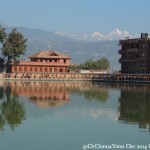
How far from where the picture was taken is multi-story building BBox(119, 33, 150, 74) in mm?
126750

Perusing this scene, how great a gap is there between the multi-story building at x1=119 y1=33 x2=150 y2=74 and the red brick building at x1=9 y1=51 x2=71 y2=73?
58.9 feet

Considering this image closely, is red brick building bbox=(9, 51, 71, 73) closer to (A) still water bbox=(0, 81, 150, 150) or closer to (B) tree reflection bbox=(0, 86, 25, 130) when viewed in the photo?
(B) tree reflection bbox=(0, 86, 25, 130)

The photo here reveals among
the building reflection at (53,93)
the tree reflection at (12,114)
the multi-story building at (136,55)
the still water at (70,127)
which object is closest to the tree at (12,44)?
the multi-story building at (136,55)

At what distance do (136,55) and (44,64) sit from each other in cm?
2694

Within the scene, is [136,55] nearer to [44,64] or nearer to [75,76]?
[75,76]

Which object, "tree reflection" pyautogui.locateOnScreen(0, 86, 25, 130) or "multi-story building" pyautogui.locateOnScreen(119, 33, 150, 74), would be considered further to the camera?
"multi-story building" pyautogui.locateOnScreen(119, 33, 150, 74)

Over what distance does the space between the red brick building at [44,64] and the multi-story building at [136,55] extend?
58.9 feet

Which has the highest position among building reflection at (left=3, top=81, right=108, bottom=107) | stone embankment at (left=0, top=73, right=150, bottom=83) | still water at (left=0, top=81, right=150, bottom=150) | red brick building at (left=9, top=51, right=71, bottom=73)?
red brick building at (left=9, top=51, right=71, bottom=73)

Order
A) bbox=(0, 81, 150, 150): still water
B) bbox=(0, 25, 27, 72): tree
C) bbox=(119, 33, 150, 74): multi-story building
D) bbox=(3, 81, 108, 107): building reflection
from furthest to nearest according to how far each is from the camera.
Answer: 1. bbox=(119, 33, 150, 74): multi-story building
2. bbox=(0, 25, 27, 72): tree
3. bbox=(3, 81, 108, 107): building reflection
4. bbox=(0, 81, 150, 150): still water

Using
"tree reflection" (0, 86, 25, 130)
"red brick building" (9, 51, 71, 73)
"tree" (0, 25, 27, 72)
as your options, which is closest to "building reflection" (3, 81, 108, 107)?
"tree reflection" (0, 86, 25, 130)

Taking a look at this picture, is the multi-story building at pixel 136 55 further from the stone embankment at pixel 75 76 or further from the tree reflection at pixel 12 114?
the tree reflection at pixel 12 114

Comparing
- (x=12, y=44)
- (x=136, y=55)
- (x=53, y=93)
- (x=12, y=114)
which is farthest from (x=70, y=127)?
(x=136, y=55)

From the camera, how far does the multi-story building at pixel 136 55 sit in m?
127

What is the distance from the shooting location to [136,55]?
130625 mm
